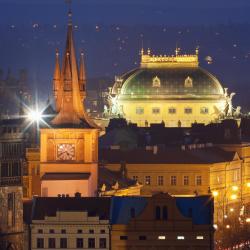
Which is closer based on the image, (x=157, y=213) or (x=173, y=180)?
(x=157, y=213)

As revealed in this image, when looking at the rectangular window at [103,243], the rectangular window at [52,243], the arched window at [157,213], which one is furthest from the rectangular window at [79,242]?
the arched window at [157,213]

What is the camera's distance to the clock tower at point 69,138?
13812 centimetres

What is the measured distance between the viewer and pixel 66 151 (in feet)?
459

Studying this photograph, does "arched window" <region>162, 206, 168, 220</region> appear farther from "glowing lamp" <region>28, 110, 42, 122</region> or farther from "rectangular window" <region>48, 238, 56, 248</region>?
"glowing lamp" <region>28, 110, 42, 122</region>

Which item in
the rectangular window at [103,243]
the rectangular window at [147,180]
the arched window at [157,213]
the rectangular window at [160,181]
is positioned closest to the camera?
the rectangular window at [103,243]

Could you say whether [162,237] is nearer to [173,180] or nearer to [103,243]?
[103,243]

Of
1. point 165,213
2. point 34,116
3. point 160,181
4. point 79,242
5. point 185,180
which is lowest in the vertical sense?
point 79,242

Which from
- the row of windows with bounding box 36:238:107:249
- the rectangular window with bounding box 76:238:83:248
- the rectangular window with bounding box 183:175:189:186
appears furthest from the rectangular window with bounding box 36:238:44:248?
the rectangular window with bounding box 183:175:189:186

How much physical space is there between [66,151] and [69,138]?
28.3 inches

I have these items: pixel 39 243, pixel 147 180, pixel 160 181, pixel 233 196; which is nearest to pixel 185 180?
pixel 160 181

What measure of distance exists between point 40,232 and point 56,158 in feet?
65.8

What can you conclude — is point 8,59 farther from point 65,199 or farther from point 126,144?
point 65,199

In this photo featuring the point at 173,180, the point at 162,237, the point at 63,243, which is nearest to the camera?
the point at 162,237

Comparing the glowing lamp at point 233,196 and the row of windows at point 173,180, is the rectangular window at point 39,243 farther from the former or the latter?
the glowing lamp at point 233,196
